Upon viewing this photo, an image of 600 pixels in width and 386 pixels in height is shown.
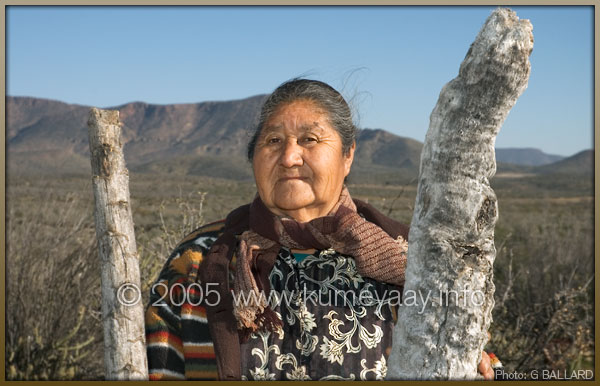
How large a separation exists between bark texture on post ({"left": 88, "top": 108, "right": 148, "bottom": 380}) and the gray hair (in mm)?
818

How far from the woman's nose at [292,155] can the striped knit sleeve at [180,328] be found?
624 mm

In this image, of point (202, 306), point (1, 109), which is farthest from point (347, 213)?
point (1, 109)

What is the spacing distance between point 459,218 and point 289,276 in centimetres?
105

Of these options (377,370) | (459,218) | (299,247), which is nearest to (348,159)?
(299,247)

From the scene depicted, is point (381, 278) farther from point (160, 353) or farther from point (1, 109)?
point (1, 109)

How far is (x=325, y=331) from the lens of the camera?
229 cm

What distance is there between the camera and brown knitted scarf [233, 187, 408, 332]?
2.28 metres

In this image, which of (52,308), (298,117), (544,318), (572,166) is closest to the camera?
(298,117)

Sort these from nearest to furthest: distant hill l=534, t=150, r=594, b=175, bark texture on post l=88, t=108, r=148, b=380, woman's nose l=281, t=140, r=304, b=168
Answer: bark texture on post l=88, t=108, r=148, b=380
woman's nose l=281, t=140, r=304, b=168
distant hill l=534, t=150, r=594, b=175

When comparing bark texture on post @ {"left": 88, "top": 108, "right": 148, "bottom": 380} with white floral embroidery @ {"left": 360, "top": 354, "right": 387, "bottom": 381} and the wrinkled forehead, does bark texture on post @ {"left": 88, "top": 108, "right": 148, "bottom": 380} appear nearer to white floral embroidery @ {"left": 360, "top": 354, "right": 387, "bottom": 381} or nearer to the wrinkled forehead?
the wrinkled forehead

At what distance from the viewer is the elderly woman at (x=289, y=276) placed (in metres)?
2.27

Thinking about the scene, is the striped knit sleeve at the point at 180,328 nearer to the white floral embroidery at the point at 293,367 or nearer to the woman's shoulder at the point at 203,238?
the woman's shoulder at the point at 203,238

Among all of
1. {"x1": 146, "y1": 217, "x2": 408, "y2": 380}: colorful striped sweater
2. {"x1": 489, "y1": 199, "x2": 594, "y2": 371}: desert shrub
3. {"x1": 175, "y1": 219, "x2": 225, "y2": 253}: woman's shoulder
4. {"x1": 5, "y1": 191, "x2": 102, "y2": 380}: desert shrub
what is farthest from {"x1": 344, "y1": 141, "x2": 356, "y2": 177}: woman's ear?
{"x1": 5, "y1": 191, "x2": 102, "y2": 380}: desert shrub

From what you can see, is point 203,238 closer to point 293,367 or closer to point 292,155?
point 292,155
